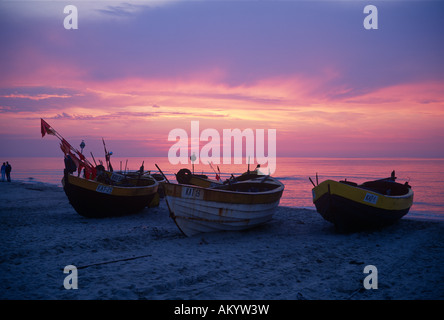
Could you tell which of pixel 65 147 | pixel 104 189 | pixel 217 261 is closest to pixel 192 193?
pixel 217 261

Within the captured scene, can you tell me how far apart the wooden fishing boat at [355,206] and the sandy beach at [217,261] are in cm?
48

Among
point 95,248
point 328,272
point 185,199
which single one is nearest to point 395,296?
point 328,272

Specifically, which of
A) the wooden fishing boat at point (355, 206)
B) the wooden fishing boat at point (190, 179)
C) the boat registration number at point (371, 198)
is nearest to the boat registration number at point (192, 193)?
the wooden fishing boat at point (355, 206)

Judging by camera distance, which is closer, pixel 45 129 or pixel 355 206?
pixel 355 206

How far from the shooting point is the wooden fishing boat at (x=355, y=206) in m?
10.3

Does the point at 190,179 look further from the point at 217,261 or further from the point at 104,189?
the point at 217,261

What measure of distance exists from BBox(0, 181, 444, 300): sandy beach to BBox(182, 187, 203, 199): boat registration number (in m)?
1.38

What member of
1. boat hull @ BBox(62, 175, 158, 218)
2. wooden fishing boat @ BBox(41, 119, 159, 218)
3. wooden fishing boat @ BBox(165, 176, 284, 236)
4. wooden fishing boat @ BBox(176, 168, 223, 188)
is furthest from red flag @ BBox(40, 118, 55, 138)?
wooden fishing boat @ BBox(165, 176, 284, 236)

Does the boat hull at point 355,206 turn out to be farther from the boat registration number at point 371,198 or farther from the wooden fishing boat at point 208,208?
the wooden fishing boat at point 208,208

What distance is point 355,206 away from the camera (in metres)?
10.3

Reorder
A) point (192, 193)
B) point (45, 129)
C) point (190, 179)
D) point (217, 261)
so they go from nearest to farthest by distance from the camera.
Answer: point (217, 261) → point (192, 193) → point (45, 129) → point (190, 179)

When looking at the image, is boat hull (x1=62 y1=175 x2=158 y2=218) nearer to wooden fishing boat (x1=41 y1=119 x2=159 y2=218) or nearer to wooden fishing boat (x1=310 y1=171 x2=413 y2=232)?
wooden fishing boat (x1=41 y1=119 x2=159 y2=218)
